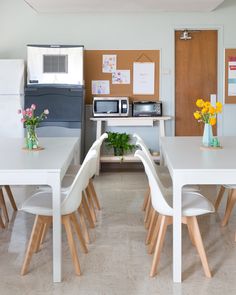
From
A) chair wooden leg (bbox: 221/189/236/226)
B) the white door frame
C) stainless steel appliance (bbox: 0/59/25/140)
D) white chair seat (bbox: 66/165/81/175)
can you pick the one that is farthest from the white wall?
chair wooden leg (bbox: 221/189/236/226)

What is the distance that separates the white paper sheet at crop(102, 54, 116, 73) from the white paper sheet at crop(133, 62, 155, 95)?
306 millimetres

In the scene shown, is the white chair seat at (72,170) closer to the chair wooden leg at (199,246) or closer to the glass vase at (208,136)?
the glass vase at (208,136)

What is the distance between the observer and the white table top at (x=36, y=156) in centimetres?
269

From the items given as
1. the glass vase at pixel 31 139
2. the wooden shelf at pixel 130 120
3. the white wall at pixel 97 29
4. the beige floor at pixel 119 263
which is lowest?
the beige floor at pixel 119 263

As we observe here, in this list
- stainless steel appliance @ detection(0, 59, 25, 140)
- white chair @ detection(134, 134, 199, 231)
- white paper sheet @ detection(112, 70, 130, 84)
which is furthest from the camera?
white paper sheet @ detection(112, 70, 130, 84)

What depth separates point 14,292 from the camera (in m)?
2.51

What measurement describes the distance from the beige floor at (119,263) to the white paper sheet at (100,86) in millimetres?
2660

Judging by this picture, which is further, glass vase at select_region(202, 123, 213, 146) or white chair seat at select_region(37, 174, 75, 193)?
glass vase at select_region(202, 123, 213, 146)

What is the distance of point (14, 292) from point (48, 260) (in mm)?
490

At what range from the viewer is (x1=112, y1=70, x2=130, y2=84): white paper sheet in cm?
638

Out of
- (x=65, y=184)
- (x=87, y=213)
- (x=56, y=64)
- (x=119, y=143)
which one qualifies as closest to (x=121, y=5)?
(x=56, y=64)

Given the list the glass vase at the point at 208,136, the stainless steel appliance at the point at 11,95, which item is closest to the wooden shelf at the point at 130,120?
the stainless steel appliance at the point at 11,95

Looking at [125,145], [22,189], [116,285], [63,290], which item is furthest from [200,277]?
[125,145]

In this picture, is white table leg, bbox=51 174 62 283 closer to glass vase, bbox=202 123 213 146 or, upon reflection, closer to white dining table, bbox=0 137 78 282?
white dining table, bbox=0 137 78 282
